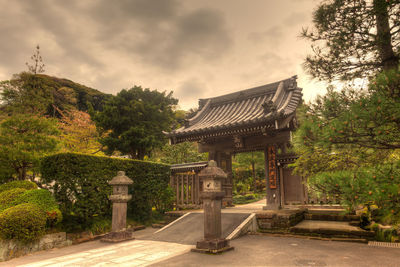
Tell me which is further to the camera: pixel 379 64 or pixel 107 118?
pixel 107 118

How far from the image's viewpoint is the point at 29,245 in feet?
22.8

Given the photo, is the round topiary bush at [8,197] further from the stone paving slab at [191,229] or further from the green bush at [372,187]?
the green bush at [372,187]

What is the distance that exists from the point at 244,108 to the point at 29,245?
415 inches

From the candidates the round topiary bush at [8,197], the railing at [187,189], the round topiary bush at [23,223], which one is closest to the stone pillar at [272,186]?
the railing at [187,189]

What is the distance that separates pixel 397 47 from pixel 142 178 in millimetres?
9836

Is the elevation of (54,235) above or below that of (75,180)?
below

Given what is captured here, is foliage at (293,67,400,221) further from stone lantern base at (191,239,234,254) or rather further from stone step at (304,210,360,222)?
stone step at (304,210,360,222)

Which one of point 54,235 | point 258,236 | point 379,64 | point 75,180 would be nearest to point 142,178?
point 75,180

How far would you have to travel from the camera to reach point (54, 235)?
7637 millimetres

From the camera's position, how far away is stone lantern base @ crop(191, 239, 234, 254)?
5.82 meters

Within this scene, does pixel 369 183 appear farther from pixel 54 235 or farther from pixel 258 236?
pixel 54 235

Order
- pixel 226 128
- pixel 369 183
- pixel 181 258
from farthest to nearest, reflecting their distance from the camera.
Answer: pixel 226 128 < pixel 181 258 < pixel 369 183

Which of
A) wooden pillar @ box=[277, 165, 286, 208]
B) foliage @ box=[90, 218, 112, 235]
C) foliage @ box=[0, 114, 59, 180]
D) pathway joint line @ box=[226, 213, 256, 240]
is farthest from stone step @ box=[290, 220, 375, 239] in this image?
foliage @ box=[0, 114, 59, 180]

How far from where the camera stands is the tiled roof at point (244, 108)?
10000mm
